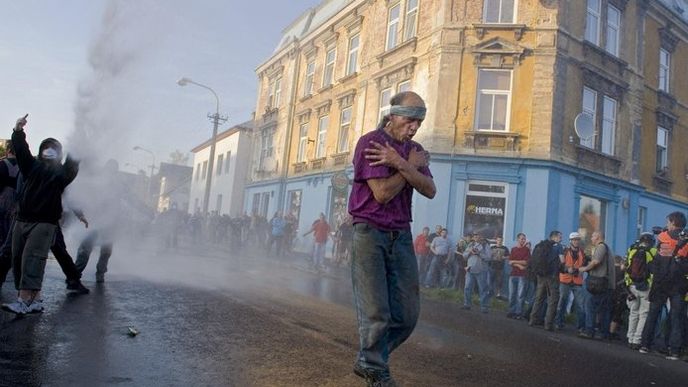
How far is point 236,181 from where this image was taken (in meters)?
35.0

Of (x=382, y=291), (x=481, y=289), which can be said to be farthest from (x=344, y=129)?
(x=382, y=291)

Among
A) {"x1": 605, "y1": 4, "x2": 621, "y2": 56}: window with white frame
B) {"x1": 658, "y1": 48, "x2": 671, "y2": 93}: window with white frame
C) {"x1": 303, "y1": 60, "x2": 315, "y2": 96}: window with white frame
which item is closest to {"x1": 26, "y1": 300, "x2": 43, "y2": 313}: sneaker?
{"x1": 605, "y1": 4, "x2": 621, "y2": 56}: window with white frame

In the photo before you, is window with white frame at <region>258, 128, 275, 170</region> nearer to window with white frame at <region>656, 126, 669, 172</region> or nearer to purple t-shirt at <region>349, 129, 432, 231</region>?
window with white frame at <region>656, 126, 669, 172</region>

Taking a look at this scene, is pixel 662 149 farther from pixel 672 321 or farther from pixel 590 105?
pixel 672 321

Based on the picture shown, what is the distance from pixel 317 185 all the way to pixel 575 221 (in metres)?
11.3

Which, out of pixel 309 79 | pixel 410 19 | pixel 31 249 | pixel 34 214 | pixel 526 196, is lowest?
pixel 31 249

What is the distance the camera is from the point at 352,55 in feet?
75.8

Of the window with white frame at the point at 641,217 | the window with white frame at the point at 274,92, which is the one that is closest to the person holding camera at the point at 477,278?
the window with white frame at the point at 641,217

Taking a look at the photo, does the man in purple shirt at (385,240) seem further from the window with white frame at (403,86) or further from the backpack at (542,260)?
the window with white frame at (403,86)

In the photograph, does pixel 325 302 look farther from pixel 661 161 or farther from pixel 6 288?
pixel 661 161

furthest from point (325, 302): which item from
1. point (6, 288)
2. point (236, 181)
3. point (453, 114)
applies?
point (236, 181)

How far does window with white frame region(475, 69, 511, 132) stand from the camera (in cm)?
1648

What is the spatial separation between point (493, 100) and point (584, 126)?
2.95 m

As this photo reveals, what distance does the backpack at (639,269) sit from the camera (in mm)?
8305
